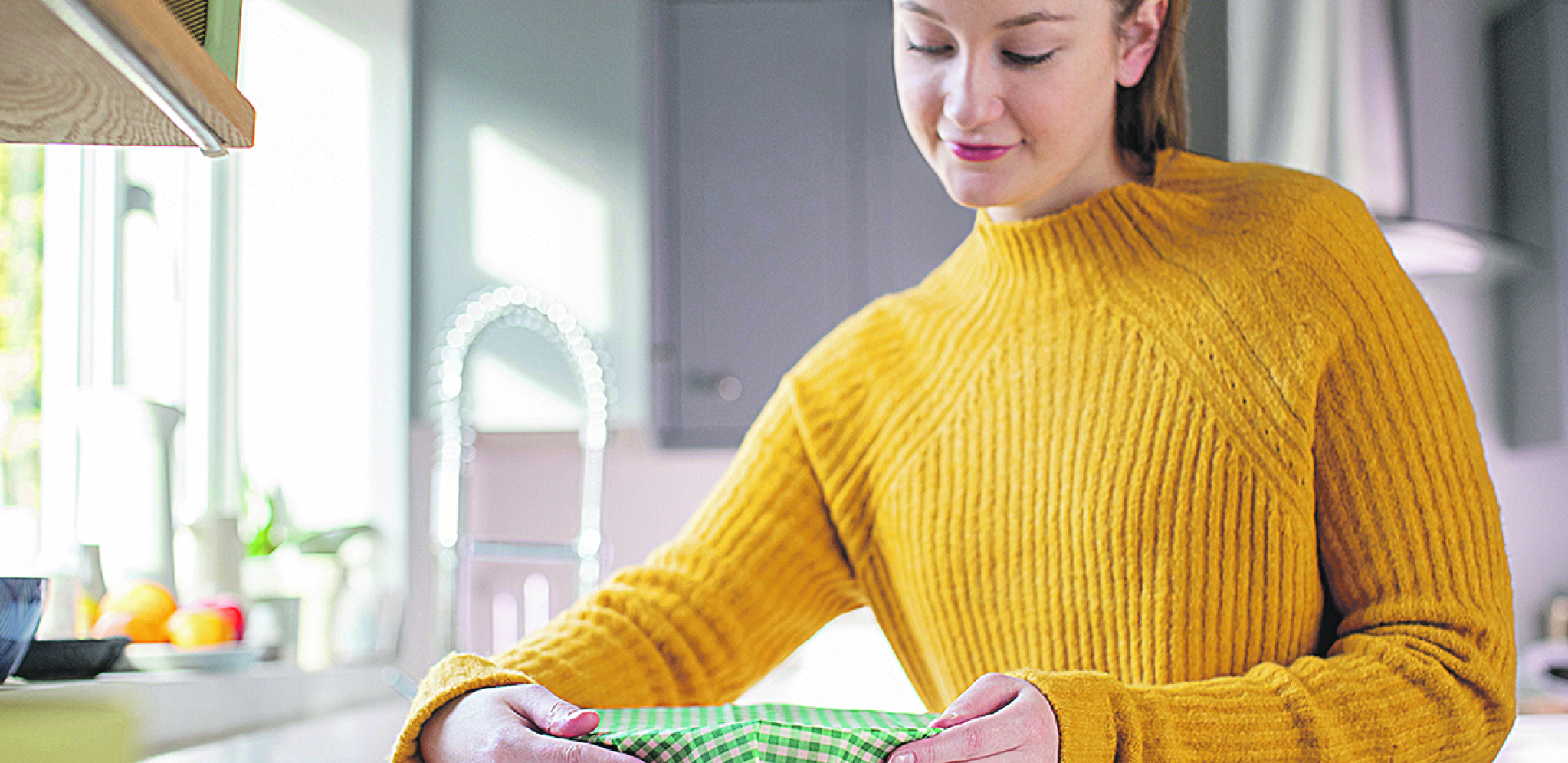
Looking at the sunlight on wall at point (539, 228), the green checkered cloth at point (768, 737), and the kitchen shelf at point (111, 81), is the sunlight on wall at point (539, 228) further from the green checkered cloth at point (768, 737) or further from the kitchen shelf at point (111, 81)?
the green checkered cloth at point (768, 737)

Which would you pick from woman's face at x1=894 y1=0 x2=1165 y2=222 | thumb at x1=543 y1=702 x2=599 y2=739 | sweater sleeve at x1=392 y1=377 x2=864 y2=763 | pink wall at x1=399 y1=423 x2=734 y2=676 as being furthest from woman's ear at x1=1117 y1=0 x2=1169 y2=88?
pink wall at x1=399 y1=423 x2=734 y2=676

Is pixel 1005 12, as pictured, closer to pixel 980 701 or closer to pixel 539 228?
pixel 980 701

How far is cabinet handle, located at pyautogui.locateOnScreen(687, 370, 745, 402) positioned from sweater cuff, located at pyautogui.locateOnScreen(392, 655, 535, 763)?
5.86 ft

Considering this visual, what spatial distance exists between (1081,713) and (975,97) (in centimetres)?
38

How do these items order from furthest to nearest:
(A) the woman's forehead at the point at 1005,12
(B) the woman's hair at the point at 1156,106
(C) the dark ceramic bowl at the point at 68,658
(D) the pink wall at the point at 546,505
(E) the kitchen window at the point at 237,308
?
(D) the pink wall at the point at 546,505 < (E) the kitchen window at the point at 237,308 < (C) the dark ceramic bowl at the point at 68,658 < (B) the woman's hair at the point at 1156,106 < (A) the woman's forehead at the point at 1005,12

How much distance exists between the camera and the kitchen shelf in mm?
530

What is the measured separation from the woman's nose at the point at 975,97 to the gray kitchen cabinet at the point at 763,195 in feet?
5.53

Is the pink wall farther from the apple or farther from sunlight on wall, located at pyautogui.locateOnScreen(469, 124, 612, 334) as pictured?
the apple

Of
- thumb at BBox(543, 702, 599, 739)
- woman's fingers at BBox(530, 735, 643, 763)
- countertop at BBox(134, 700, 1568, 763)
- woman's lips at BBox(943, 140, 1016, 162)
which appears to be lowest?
countertop at BBox(134, 700, 1568, 763)

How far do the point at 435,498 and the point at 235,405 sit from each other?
515mm

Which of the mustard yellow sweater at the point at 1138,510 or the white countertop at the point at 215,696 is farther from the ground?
the mustard yellow sweater at the point at 1138,510

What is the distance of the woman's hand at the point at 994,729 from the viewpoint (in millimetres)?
543

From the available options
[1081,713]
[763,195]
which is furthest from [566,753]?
[763,195]

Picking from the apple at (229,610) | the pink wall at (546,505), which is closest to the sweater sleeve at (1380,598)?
the apple at (229,610)
